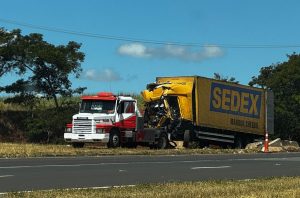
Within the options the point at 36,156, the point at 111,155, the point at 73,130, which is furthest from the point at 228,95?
the point at 36,156

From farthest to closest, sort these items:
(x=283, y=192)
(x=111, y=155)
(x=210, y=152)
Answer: (x=210, y=152)
(x=111, y=155)
(x=283, y=192)

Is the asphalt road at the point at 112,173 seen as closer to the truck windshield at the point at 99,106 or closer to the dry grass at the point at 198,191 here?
the dry grass at the point at 198,191

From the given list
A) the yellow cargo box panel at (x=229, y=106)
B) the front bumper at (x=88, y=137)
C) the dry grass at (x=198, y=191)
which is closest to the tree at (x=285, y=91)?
the yellow cargo box panel at (x=229, y=106)

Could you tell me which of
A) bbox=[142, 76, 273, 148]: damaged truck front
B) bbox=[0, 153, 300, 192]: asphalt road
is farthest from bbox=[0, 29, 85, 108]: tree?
bbox=[0, 153, 300, 192]: asphalt road

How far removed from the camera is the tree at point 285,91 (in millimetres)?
48844

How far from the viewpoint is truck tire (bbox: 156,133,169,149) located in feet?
114

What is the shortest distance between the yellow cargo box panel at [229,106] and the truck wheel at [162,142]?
7.42 ft

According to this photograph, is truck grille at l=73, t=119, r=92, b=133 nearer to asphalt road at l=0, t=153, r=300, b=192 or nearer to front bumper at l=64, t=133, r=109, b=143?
front bumper at l=64, t=133, r=109, b=143

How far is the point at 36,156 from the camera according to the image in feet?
79.5

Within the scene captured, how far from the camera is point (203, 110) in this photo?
36125 millimetres

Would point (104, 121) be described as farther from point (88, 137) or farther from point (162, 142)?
point (162, 142)

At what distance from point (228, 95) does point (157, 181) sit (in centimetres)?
2345

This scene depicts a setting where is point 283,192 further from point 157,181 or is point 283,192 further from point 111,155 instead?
point 111,155

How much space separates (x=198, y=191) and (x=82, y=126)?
20352 mm
